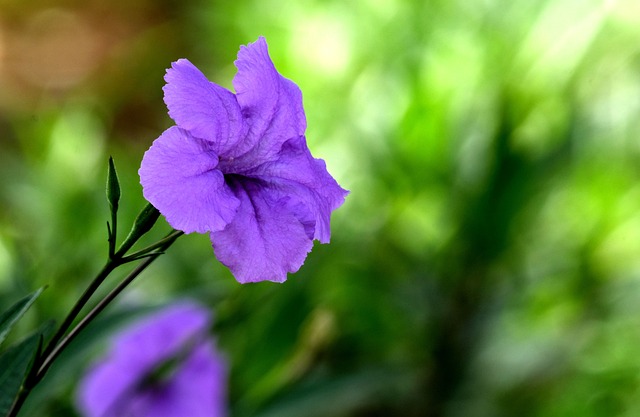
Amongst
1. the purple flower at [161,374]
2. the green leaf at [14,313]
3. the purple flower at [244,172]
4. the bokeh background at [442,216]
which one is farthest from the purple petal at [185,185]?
the bokeh background at [442,216]

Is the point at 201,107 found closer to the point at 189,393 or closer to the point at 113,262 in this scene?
the point at 113,262

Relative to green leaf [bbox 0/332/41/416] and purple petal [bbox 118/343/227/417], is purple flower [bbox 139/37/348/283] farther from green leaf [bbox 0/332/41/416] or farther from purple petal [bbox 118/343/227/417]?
purple petal [bbox 118/343/227/417]

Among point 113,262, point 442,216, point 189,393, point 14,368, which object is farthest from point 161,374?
point 442,216

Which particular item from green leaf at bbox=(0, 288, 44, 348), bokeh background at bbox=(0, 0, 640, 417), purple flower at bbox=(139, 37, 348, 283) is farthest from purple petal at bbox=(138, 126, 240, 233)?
bokeh background at bbox=(0, 0, 640, 417)

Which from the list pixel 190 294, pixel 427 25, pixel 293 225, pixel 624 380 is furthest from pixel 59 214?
pixel 293 225

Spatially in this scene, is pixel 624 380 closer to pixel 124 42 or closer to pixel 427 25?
pixel 427 25

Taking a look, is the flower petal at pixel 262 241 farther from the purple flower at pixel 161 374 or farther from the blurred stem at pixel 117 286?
the purple flower at pixel 161 374

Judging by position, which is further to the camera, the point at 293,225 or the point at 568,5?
the point at 568,5
